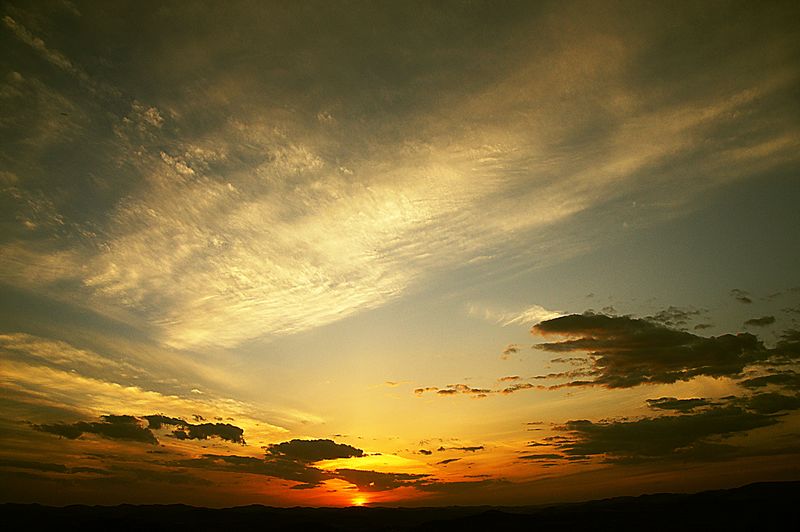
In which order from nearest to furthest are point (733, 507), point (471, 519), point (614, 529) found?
1. point (614, 529)
2. point (733, 507)
3. point (471, 519)

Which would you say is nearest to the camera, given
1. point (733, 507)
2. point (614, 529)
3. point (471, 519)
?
point (614, 529)

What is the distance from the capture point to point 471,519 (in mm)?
197625

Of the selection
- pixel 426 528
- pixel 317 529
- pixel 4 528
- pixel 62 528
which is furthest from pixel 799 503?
pixel 4 528

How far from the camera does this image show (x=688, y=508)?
18725 centimetres

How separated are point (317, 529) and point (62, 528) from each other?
11154 centimetres

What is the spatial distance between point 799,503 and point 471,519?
426ft

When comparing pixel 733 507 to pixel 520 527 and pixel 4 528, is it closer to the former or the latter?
pixel 520 527

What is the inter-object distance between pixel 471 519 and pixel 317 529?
2801 inches

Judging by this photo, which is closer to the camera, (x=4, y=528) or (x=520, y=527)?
(x=520, y=527)

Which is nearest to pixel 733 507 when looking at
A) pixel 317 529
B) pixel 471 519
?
pixel 471 519

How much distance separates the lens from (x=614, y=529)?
164m

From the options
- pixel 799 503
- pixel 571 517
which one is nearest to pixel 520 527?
pixel 571 517

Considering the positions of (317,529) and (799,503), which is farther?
(317,529)

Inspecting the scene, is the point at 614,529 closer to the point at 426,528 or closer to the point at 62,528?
the point at 426,528
